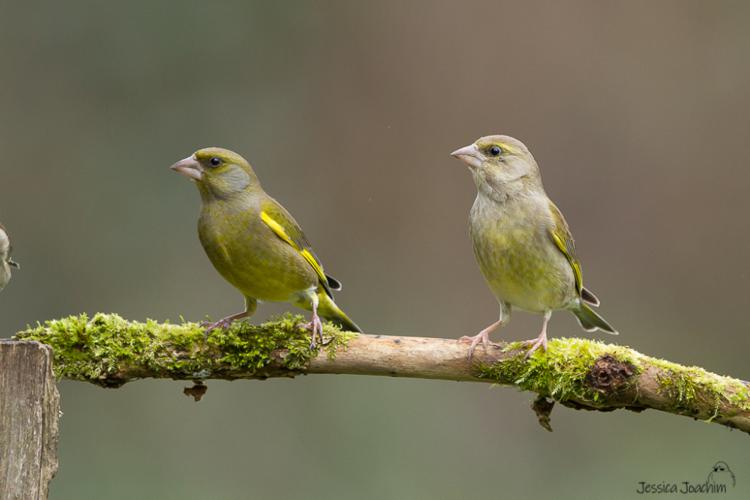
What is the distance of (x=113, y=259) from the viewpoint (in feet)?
32.2

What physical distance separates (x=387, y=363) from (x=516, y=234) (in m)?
0.91

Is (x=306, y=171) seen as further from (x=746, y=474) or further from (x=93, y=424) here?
(x=746, y=474)

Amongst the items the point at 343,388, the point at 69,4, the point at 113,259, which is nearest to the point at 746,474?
the point at 343,388

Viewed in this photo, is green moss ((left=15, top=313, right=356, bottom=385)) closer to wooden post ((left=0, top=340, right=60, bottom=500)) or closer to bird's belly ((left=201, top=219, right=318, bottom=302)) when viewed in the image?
bird's belly ((left=201, top=219, right=318, bottom=302))

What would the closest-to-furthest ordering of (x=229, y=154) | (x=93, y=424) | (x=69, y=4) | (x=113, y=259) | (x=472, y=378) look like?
(x=472, y=378), (x=229, y=154), (x=93, y=424), (x=113, y=259), (x=69, y=4)

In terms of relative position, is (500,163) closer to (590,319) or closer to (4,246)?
(590,319)

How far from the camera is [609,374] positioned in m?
4.08

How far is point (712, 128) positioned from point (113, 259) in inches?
233

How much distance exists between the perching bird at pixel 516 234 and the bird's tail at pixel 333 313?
0.71m

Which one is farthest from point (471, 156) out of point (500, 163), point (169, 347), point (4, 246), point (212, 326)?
point (4, 246)

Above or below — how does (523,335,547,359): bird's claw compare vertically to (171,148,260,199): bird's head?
below

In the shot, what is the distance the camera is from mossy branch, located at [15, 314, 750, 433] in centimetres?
408

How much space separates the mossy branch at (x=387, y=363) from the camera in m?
4.08
